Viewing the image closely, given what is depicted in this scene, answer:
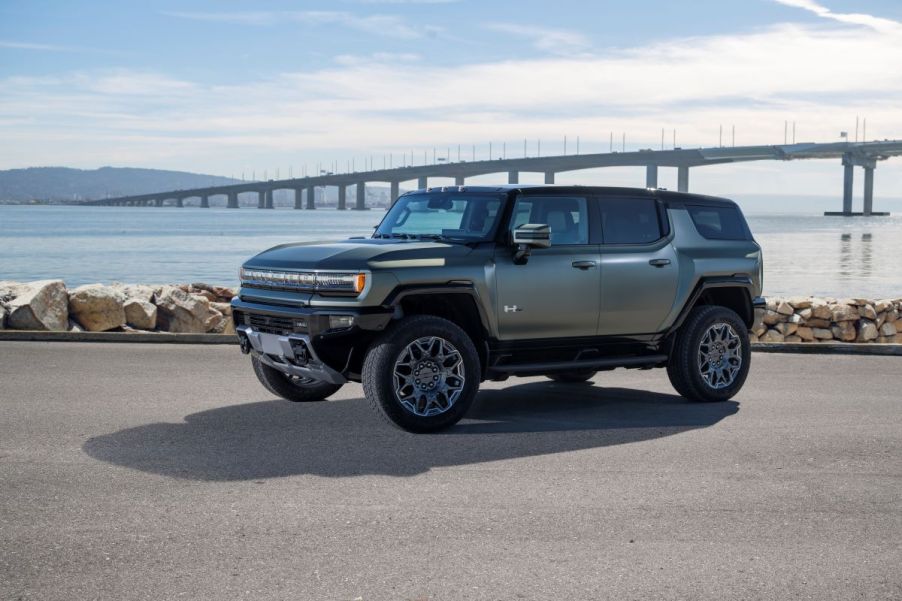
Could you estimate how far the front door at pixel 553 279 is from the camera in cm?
866

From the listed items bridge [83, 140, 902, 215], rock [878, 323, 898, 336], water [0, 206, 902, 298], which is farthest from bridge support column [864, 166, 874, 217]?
rock [878, 323, 898, 336]

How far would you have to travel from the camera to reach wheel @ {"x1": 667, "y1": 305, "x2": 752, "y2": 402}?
9781 mm

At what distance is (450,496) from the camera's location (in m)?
6.38

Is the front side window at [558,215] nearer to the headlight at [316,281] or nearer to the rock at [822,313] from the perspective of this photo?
the headlight at [316,281]

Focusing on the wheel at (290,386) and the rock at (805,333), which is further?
the rock at (805,333)

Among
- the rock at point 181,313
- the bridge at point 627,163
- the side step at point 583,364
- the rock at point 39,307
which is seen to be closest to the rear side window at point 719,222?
the side step at point 583,364

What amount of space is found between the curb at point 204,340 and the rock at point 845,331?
3.29m

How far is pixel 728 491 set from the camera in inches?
257

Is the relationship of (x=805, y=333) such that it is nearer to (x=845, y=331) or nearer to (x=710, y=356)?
(x=845, y=331)

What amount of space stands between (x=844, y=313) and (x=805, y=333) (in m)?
0.65

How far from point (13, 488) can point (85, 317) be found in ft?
29.5

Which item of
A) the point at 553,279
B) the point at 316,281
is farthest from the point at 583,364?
the point at 316,281

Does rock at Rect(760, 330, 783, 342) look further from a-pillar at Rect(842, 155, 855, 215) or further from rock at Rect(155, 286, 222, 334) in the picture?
a-pillar at Rect(842, 155, 855, 215)

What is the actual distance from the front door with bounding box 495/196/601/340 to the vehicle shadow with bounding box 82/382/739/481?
761 mm
